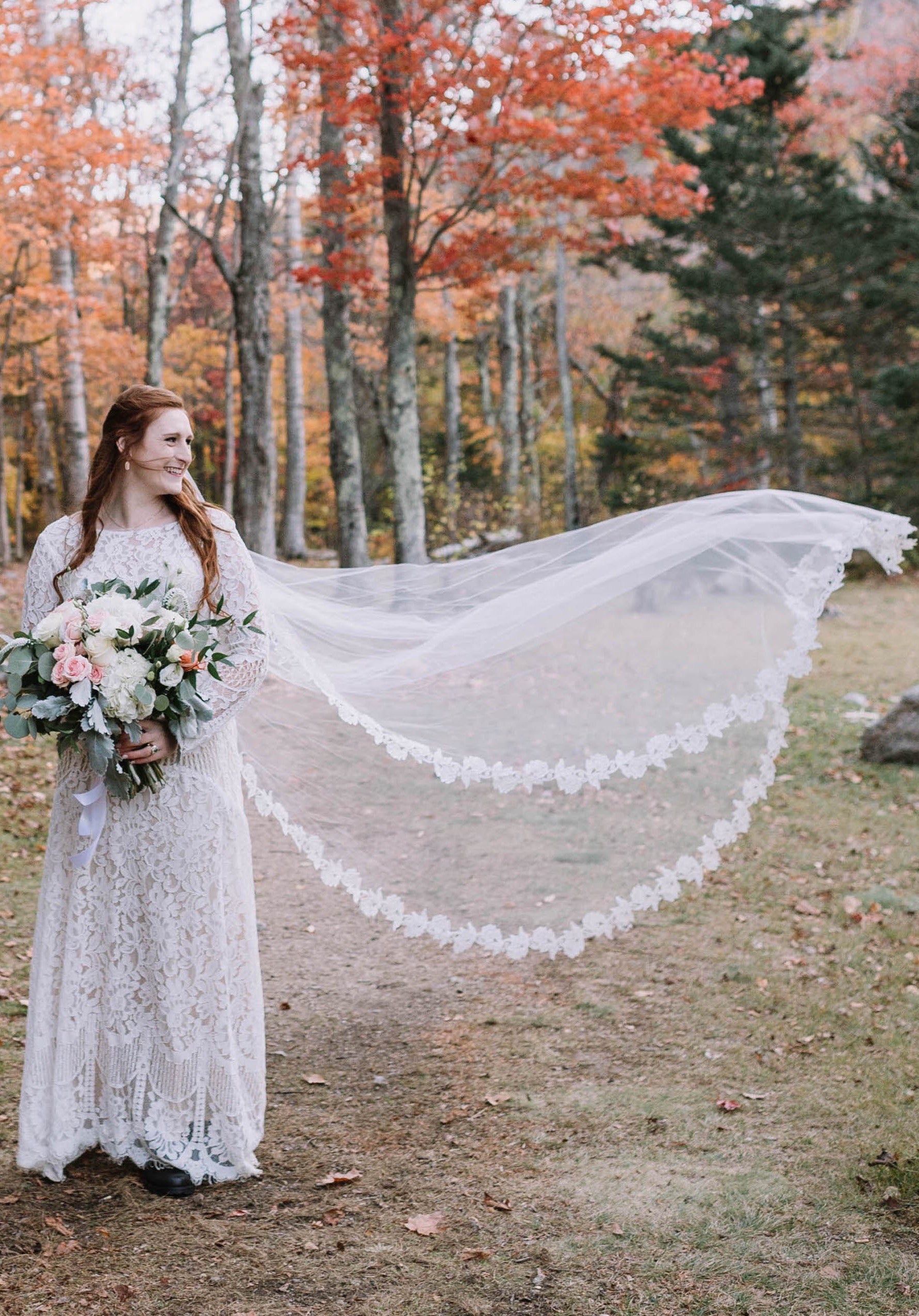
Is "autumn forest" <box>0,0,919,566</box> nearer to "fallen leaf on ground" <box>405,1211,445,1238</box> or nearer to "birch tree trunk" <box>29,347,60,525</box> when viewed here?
"birch tree trunk" <box>29,347,60,525</box>

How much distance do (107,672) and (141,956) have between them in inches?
37.5

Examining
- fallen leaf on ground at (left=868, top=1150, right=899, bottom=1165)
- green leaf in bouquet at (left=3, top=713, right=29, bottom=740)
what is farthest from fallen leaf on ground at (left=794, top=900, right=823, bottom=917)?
green leaf in bouquet at (left=3, top=713, right=29, bottom=740)

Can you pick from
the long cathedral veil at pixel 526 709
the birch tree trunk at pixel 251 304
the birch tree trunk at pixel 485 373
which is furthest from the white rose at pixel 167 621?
the birch tree trunk at pixel 485 373

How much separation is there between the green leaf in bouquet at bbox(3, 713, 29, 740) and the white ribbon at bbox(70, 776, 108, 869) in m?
0.29

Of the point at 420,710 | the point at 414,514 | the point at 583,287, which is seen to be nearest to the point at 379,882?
the point at 420,710

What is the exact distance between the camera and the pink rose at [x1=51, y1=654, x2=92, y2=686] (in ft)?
9.96

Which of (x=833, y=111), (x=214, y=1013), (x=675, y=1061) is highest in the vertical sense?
(x=833, y=111)

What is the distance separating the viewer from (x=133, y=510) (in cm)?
354

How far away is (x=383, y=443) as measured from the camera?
81.0ft

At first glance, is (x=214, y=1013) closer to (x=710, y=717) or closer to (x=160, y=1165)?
(x=160, y=1165)

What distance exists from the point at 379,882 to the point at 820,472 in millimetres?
18517

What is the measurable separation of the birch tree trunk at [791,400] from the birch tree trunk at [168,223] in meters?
10.9

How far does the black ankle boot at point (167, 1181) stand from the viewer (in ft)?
11.2

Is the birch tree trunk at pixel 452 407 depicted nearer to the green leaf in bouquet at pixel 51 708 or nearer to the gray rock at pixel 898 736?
the gray rock at pixel 898 736
